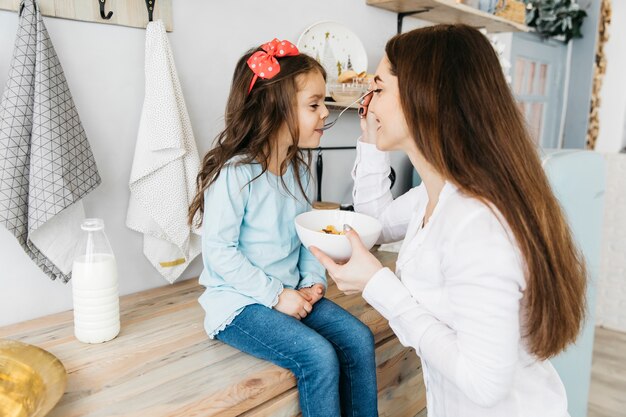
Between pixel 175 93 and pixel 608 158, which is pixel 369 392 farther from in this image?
pixel 608 158

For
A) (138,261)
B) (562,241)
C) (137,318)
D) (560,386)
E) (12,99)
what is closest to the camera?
(562,241)

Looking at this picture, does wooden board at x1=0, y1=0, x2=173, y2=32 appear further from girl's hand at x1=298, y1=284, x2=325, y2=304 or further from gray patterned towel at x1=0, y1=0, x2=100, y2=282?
girl's hand at x1=298, y1=284, x2=325, y2=304

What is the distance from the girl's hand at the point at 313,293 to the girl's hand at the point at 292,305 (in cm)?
5

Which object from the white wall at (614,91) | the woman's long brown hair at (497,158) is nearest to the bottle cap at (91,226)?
the woman's long brown hair at (497,158)

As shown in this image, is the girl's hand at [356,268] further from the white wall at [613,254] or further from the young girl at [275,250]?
the white wall at [613,254]

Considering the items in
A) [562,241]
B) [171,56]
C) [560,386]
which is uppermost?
[171,56]

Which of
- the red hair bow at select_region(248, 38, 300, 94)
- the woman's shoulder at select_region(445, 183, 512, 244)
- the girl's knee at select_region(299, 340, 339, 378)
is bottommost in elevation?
the girl's knee at select_region(299, 340, 339, 378)

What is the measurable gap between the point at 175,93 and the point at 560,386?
1.12m

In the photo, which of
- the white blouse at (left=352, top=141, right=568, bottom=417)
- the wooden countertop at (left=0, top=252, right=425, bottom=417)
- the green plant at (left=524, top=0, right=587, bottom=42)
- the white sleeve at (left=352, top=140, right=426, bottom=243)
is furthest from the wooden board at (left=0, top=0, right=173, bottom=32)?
the green plant at (left=524, top=0, right=587, bottom=42)

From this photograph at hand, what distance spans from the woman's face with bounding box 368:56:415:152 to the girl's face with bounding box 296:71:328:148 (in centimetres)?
29

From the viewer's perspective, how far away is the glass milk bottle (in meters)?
1.09

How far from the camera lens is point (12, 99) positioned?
42.2 inches

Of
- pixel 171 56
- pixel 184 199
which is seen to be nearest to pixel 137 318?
pixel 184 199

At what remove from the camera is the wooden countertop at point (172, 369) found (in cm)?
92
